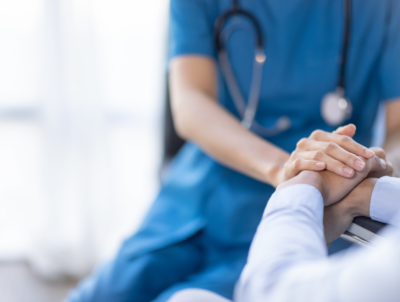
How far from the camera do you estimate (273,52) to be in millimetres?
800

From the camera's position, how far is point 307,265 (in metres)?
0.32

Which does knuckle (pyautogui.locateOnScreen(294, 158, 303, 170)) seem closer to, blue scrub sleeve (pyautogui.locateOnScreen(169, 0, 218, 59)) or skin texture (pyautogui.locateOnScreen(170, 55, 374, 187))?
skin texture (pyautogui.locateOnScreen(170, 55, 374, 187))

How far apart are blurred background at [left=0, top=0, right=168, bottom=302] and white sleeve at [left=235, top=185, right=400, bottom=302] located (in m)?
0.88

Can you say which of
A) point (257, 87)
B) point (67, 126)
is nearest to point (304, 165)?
point (257, 87)

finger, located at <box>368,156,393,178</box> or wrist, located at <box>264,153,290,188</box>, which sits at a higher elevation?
finger, located at <box>368,156,393,178</box>

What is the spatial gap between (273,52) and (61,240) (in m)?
1.00

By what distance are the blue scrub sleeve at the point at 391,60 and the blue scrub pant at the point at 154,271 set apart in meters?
0.43

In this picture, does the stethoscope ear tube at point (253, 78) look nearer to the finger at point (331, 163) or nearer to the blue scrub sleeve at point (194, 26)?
the blue scrub sleeve at point (194, 26)

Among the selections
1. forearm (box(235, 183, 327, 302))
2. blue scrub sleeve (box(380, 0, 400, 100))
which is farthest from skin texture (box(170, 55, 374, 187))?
blue scrub sleeve (box(380, 0, 400, 100))

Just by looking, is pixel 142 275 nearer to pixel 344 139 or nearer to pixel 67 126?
pixel 344 139

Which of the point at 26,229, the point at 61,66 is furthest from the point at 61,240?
the point at 61,66

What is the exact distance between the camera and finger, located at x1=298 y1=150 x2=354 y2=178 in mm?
482

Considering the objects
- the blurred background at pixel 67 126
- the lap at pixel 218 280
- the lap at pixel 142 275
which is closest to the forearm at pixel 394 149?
the lap at pixel 218 280

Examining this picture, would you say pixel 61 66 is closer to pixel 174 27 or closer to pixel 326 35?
pixel 174 27
